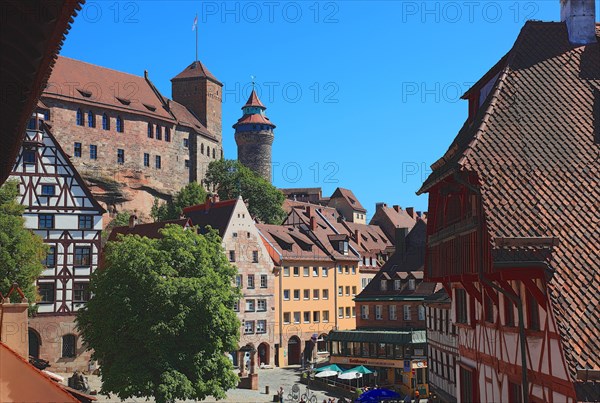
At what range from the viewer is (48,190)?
4794cm

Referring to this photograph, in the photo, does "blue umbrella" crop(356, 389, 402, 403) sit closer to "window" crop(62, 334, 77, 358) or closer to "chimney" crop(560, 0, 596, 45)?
"chimney" crop(560, 0, 596, 45)

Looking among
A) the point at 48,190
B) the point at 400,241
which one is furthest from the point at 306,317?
the point at 48,190

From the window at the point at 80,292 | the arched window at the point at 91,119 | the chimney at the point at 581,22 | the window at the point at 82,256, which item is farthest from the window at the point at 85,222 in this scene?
the arched window at the point at 91,119

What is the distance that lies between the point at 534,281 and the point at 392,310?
126 ft

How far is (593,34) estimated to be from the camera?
1820 cm

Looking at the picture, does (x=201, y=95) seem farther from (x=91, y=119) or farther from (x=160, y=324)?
(x=160, y=324)

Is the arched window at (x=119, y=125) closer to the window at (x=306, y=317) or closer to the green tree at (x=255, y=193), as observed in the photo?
the green tree at (x=255, y=193)

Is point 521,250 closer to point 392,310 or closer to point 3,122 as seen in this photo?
point 3,122

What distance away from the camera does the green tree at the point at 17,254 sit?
3950 cm

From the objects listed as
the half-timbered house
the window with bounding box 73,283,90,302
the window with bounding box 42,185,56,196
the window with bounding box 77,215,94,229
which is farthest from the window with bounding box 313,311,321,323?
the window with bounding box 42,185,56,196

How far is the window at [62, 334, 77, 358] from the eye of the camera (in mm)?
48406

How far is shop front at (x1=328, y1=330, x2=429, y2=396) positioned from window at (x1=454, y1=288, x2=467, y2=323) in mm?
22871

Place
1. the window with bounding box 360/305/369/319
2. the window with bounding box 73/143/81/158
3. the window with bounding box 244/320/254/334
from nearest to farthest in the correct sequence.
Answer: the window with bounding box 360/305/369/319 < the window with bounding box 244/320/254/334 < the window with bounding box 73/143/81/158

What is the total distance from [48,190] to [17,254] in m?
8.66
